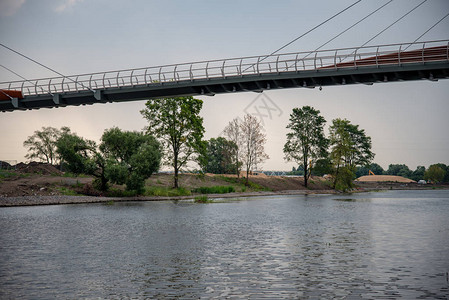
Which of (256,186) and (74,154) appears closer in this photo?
(74,154)

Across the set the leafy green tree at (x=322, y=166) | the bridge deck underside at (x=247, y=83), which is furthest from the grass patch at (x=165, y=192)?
the leafy green tree at (x=322, y=166)

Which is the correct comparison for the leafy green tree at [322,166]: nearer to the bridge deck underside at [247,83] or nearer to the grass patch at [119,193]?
the grass patch at [119,193]

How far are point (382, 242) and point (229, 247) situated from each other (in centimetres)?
761

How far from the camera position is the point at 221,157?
4087 inches

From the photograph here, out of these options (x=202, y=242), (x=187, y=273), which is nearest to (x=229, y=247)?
(x=202, y=242)

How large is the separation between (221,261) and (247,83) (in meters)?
30.6

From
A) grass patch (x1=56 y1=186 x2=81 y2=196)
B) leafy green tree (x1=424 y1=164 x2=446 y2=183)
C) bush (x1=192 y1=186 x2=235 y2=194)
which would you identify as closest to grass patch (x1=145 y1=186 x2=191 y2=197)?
bush (x1=192 y1=186 x2=235 y2=194)

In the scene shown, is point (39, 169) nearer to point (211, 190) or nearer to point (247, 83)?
point (211, 190)

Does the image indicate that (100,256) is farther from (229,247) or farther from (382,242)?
(382,242)

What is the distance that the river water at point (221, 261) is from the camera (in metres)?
12.0

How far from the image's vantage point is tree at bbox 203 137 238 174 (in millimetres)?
94475

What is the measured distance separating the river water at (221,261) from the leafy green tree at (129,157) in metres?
24.5

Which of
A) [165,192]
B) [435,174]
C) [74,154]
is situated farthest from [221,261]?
[435,174]

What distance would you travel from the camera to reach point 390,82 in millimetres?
39344
